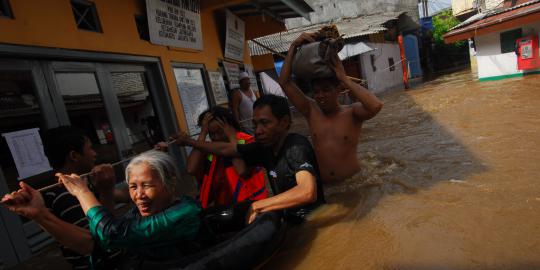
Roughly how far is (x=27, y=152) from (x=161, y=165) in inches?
80.8

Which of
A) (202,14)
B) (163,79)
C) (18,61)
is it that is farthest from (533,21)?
(18,61)

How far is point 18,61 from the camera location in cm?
300

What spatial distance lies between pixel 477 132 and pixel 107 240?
491cm

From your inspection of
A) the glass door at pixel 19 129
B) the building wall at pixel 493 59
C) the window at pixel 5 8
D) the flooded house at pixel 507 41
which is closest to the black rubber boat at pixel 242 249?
the glass door at pixel 19 129

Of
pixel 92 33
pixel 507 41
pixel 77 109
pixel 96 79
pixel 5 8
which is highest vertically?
pixel 5 8

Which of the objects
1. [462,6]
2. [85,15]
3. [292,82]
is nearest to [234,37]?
[85,15]

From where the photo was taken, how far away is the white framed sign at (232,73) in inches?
284

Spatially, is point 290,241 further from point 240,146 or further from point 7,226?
point 7,226

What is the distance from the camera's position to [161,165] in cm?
169

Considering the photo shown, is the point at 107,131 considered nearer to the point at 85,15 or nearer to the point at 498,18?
the point at 85,15

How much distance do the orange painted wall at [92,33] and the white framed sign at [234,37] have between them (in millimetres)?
1070

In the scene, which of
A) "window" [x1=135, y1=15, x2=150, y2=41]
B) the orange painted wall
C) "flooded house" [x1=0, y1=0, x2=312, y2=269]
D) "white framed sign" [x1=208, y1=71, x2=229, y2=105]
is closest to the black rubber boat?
"flooded house" [x1=0, y1=0, x2=312, y2=269]

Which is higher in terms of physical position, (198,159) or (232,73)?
(232,73)

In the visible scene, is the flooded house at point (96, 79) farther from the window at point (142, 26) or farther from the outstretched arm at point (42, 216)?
the outstretched arm at point (42, 216)
